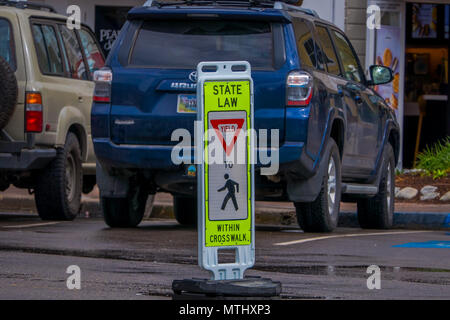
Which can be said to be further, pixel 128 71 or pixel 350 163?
pixel 350 163

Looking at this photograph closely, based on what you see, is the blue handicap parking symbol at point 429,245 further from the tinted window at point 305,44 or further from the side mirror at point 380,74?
the side mirror at point 380,74

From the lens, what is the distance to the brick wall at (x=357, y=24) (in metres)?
19.1

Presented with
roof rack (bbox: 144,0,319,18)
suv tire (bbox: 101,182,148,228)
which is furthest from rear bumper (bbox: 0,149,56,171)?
roof rack (bbox: 144,0,319,18)

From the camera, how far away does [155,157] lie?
10.3 m

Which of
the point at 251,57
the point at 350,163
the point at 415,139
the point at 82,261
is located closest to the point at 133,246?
the point at 82,261

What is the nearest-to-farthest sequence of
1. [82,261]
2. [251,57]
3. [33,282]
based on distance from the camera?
[33,282], [82,261], [251,57]

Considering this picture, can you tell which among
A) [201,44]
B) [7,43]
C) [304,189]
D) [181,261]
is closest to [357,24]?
[7,43]

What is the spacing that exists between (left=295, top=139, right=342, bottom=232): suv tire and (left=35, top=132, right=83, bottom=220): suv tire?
99.9 inches

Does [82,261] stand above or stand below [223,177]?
below

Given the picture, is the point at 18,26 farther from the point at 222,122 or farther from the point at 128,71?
the point at 222,122

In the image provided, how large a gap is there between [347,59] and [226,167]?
19.2 ft
